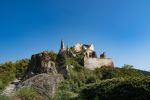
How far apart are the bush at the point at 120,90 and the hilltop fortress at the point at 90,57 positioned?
20988 millimetres

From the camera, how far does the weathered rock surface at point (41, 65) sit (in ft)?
100

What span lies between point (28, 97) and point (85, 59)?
23.9m

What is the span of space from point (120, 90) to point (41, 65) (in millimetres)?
14270

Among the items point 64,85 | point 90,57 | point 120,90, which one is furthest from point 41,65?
point 90,57

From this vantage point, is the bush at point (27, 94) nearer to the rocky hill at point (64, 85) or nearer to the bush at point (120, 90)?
the rocky hill at point (64, 85)

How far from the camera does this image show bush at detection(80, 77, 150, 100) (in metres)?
A: 17.4

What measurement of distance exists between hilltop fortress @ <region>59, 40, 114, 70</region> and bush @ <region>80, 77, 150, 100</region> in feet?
68.9

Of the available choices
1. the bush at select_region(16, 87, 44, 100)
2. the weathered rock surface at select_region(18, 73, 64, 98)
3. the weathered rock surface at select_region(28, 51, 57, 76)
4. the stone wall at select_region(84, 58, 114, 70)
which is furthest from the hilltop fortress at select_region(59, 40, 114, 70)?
the bush at select_region(16, 87, 44, 100)

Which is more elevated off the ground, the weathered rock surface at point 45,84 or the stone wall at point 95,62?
the stone wall at point 95,62

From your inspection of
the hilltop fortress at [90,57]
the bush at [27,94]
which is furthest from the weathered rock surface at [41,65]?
the bush at [27,94]

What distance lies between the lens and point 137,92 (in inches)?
690

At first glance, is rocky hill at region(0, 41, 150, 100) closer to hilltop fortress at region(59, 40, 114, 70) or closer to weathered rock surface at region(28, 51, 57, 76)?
weathered rock surface at region(28, 51, 57, 76)

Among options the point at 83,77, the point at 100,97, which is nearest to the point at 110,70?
the point at 83,77

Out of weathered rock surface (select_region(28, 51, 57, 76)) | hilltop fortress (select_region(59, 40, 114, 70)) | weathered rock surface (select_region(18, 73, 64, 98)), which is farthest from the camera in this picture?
hilltop fortress (select_region(59, 40, 114, 70))
